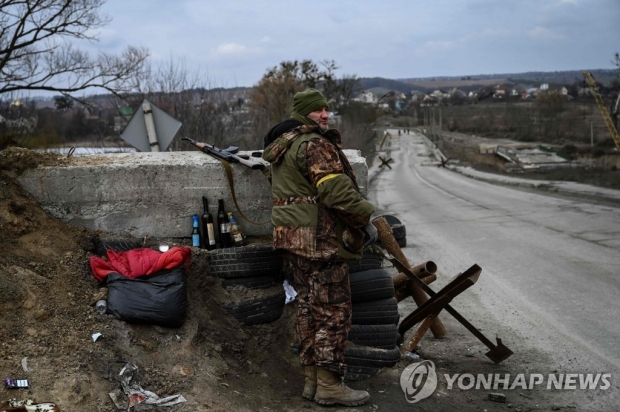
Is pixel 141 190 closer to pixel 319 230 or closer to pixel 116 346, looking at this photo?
pixel 116 346

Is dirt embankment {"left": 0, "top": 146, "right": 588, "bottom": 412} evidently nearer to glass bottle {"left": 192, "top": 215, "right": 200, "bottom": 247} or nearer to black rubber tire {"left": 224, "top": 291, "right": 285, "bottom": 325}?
black rubber tire {"left": 224, "top": 291, "right": 285, "bottom": 325}

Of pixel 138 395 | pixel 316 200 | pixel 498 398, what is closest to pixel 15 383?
pixel 138 395

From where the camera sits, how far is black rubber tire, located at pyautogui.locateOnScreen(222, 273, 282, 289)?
218 inches

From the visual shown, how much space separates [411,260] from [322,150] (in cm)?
698

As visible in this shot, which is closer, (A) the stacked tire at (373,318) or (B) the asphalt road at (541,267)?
(A) the stacked tire at (373,318)

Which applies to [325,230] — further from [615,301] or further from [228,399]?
[615,301]

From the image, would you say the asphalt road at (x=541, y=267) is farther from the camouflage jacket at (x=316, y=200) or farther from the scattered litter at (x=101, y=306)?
the scattered litter at (x=101, y=306)

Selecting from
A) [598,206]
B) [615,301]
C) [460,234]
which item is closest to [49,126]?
[460,234]

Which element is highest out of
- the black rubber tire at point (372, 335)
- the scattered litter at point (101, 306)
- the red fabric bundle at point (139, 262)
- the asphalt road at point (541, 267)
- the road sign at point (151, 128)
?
the road sign at point (151, 128)

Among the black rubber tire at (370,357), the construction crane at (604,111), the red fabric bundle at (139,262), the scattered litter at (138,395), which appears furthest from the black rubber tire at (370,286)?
the construction crane at (604,111)

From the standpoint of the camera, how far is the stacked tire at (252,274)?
544cm

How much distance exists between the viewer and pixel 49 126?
831 inches

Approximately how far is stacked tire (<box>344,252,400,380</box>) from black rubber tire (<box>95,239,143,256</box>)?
6.28 feet

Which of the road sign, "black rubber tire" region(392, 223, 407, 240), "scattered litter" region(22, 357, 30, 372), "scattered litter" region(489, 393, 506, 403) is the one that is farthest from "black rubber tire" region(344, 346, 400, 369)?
the road sign
